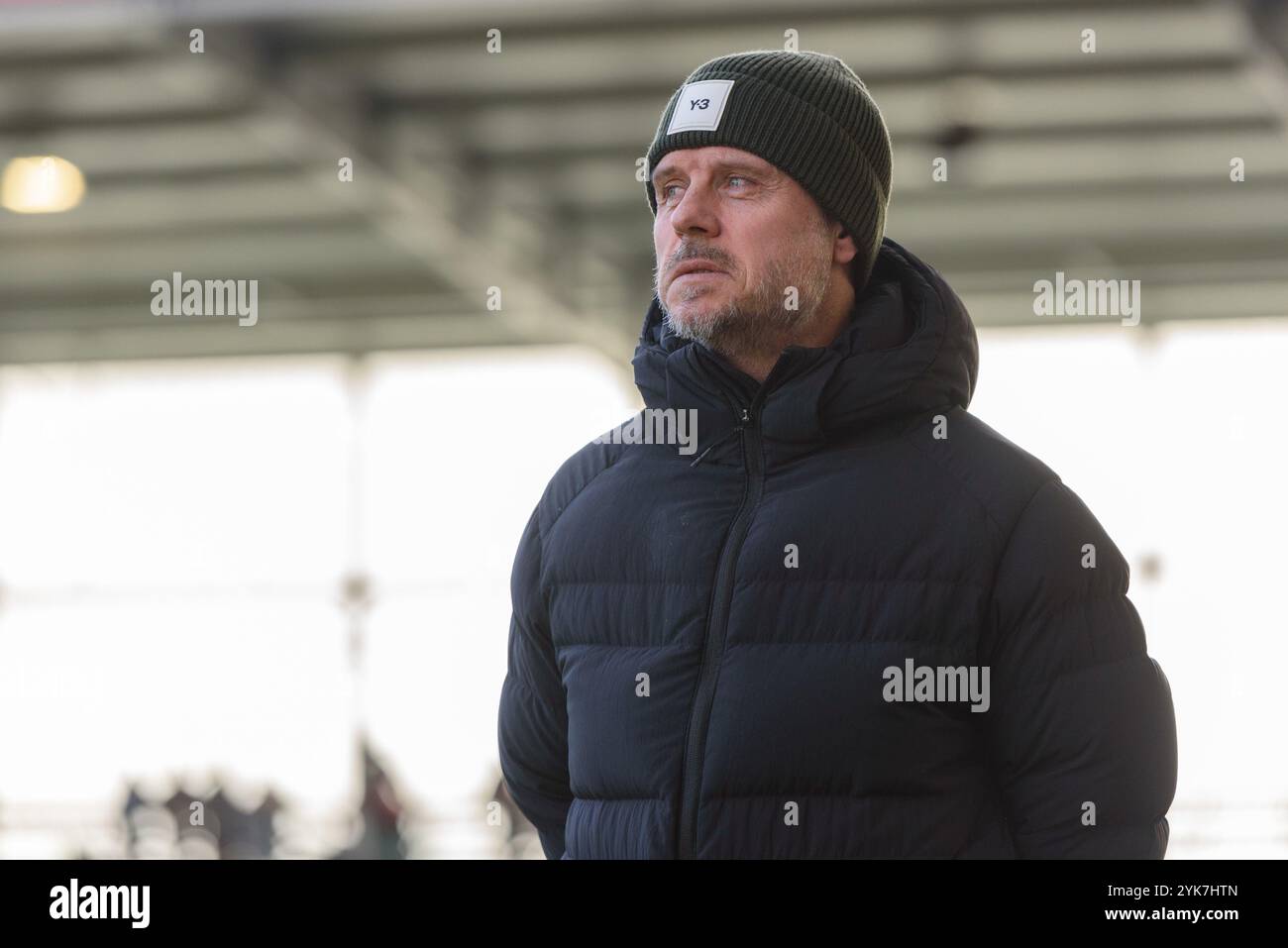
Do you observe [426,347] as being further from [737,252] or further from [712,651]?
[712,651]

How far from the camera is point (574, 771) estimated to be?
67.9 inches

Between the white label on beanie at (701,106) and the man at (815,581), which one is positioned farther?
the white label on beanie at (701,106)

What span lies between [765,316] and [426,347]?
14.8 meters

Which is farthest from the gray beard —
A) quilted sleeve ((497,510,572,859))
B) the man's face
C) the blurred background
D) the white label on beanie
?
the blurred background

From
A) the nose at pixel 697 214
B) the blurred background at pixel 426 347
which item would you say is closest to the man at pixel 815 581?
the nose at pixel 697 214

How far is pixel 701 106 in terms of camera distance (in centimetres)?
179

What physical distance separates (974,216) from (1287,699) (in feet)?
15.1

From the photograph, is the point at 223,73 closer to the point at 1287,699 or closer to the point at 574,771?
the point at 574,771

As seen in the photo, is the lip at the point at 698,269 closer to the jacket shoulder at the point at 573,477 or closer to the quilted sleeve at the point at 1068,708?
the jacket shoulder at the point at 573,477

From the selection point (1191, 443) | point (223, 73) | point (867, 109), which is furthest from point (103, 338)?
Answer: point (867, 109)

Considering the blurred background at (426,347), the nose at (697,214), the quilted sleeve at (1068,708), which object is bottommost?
the quilted sleeve at (1068,708)

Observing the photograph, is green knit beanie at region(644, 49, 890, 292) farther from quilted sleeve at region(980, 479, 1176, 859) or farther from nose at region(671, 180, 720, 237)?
quilted sleeve at region(980, 479, 1176, 859)

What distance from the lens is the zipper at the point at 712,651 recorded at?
1.59 meters

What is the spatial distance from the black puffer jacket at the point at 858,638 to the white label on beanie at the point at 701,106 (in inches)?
9.8
